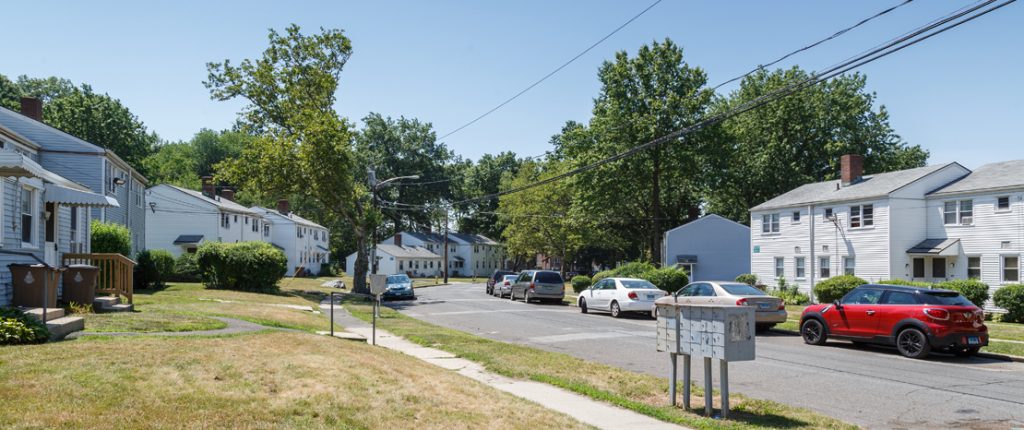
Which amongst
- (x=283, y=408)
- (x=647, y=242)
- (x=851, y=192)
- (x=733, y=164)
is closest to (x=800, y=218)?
(x=851, y=192)

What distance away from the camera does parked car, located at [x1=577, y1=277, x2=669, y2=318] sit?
25.6m

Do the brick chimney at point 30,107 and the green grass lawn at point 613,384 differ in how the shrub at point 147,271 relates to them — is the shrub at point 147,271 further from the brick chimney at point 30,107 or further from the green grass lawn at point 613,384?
the green grass lawn at point 613,384

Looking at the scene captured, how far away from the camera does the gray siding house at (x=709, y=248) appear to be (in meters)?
48.4

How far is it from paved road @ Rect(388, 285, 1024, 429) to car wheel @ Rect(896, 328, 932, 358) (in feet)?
0.62

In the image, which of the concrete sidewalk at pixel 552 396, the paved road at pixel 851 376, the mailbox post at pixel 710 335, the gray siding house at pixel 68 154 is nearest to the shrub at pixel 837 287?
the paved road at pixel 851 376

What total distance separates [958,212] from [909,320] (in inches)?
894

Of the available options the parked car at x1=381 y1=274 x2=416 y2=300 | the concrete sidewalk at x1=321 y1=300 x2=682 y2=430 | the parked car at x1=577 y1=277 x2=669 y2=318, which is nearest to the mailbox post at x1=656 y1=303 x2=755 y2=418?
the concrete sidewalk at x1=321 y1=300 x2=682 y2=430

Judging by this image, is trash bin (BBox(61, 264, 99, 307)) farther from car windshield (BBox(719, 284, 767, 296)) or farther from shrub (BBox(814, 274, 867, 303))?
shrub (BBox(814, 274, 867, 303))

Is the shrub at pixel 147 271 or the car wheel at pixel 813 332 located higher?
the shrub at pixel 147 271

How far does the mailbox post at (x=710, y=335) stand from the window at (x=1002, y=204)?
29072 millimetres

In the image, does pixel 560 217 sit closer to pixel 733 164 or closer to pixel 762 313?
pixel 733 164

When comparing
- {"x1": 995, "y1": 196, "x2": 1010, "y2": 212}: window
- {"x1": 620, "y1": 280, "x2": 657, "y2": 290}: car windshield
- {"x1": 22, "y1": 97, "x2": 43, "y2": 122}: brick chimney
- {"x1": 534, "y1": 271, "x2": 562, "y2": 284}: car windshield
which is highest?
{"x1": 22, "y1": 97, "x2": 43, "y2": 122}: brick chimney

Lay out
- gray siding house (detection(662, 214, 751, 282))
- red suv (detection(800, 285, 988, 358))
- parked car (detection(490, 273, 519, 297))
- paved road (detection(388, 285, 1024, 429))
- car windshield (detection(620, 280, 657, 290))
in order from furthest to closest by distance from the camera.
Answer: gray siding house (detection(662, 214, 751, 282)) → parked car (detection(490, 273, 519, 297)) → car windshield (detection(620, 280, 657, 290)) → red suv (detection(800, 285, 988, 358)) → paved road (detection(388, 285, 1024, 429))

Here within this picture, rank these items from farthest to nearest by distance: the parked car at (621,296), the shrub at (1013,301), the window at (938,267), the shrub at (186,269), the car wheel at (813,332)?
1. the shrub at (186,269)
2. the window at (938,267)
3. the parked car at (621,296)
4. the shrub at (1013,301)
5. the car wheel at (813,332)
